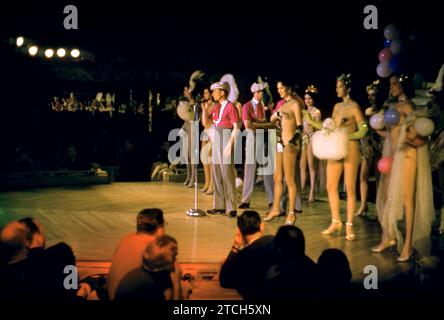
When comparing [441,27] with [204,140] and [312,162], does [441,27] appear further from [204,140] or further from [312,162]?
[204,140]

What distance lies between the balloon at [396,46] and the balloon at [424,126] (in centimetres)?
120

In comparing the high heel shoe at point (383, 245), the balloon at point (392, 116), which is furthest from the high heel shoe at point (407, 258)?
the balloon at point (392, 116)

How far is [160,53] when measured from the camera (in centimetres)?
1334

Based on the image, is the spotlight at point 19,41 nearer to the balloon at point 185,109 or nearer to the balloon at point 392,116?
the balloon at point 185,109

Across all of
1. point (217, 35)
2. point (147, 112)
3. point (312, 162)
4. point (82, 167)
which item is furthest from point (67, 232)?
point (147, 112)

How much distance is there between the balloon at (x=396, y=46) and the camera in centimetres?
619

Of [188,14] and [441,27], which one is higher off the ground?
[188,14]

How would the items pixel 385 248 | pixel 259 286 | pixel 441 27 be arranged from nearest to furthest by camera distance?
pixel 259 286 < pixel 385 248 < pixel 441 27

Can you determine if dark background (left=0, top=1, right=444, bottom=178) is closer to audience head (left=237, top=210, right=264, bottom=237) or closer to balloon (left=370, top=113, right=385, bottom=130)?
balloon (left=370, top=113, right=385, bottom=130)

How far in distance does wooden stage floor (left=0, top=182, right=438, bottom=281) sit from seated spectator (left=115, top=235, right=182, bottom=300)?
1.67 meters

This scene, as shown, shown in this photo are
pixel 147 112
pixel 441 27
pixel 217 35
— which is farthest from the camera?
pixel 147 112

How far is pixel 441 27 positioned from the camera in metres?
7.89

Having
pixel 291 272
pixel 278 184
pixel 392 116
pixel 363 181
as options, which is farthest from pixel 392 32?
Answer: pixel 291 272

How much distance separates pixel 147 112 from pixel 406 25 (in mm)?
8867
